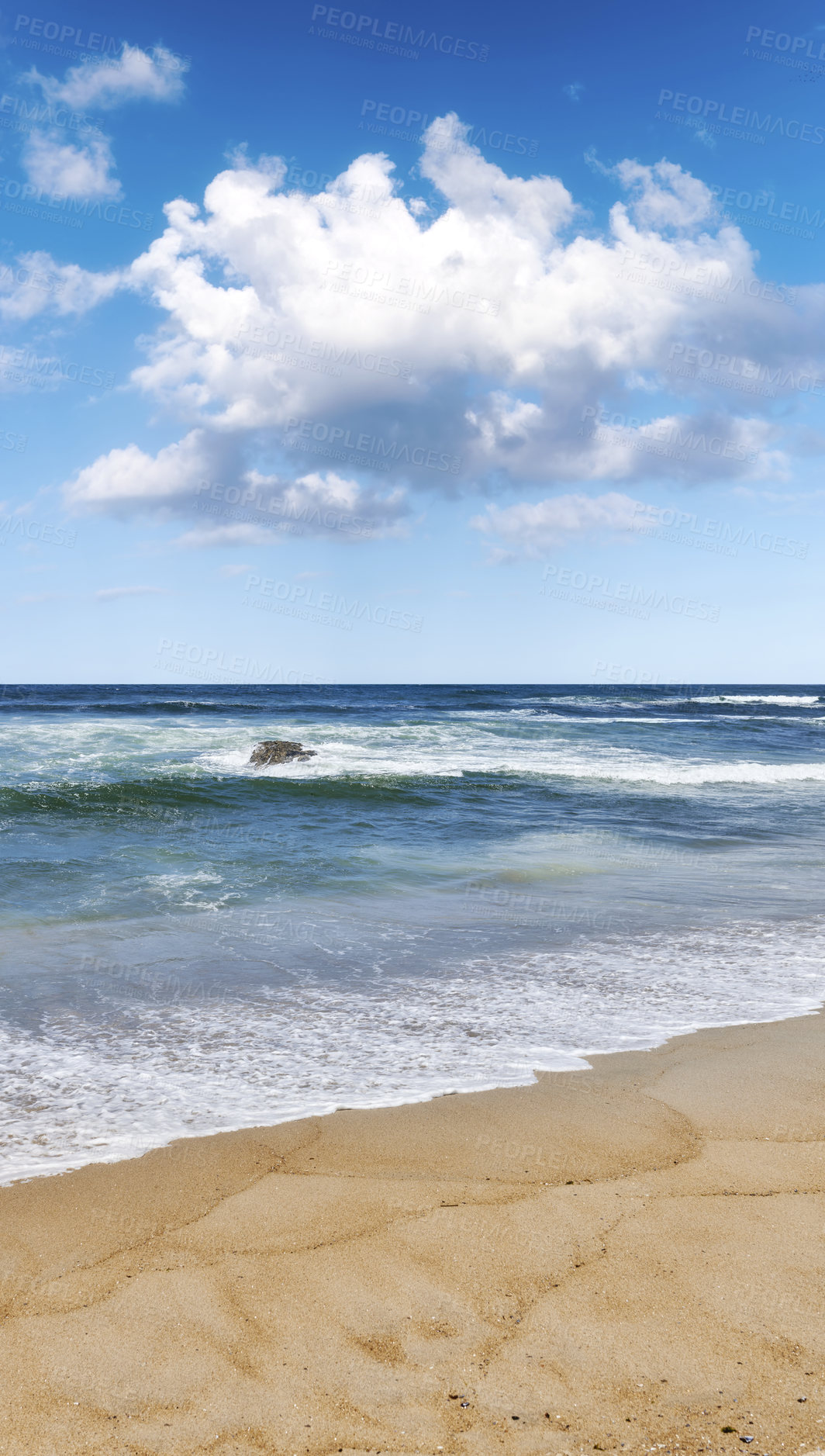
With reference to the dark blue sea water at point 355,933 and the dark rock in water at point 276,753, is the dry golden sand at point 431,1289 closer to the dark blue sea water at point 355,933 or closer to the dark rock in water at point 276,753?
the dark blue sea water at point 355,933

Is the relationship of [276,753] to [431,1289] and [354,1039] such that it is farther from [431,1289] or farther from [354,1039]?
[431,1289]

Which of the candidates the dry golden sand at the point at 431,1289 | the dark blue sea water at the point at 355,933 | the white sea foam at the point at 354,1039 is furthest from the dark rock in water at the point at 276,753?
the dry golden sand at the point at 431,1289

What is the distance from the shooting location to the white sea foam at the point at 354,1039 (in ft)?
13.4

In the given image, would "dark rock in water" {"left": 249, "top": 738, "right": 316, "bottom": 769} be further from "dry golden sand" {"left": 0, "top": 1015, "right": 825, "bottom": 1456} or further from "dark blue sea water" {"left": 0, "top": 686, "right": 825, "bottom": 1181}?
"dry golden sand" {"left": 0, "top": 1015, "right": 825, "bottom": 1456}

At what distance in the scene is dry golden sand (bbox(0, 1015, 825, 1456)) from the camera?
2.28m

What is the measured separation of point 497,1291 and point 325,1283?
619 mm

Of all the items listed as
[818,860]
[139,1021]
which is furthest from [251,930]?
[818,860]

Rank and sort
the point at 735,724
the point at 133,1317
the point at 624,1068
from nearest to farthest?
the point at 133,1317, the point at 624,1068, the point at 735,724

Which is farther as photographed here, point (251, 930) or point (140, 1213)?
point (251, 930)

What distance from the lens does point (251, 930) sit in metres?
7.55

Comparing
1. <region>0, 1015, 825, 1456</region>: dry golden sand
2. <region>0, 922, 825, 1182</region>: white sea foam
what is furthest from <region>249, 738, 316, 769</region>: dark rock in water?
<region>0, 1015, 825, 1456</region>: dry golden sand

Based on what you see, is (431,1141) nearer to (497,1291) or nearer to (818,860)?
(497,1291)

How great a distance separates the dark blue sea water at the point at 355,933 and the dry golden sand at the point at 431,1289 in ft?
1.88

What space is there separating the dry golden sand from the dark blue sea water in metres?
0.57
